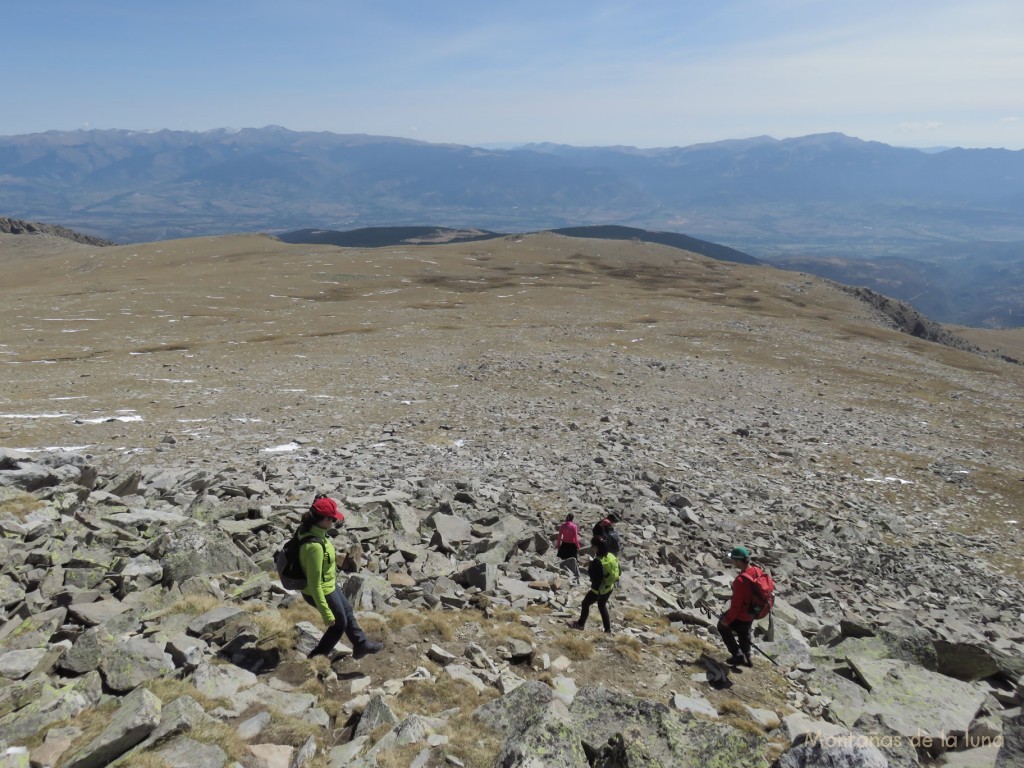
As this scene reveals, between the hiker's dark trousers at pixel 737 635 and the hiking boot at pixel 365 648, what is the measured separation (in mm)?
6488

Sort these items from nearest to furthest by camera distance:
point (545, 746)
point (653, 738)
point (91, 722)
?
point (545, 746) → point (91, 722) → point (653, 738)

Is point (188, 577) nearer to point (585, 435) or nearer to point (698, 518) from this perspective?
point (698, 518)

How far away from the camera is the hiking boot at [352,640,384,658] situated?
10.1m

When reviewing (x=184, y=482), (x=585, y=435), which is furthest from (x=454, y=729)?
(x=585, y=435)

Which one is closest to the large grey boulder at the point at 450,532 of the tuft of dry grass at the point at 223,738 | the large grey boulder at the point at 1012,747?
the tuft of dry grass at the point at 223,738

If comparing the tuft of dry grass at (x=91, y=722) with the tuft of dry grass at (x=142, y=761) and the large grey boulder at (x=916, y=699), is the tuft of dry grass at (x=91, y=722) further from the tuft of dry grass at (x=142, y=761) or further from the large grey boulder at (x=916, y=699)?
the large grey boulder at (x=916, y=699)

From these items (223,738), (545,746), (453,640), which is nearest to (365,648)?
(453,640)

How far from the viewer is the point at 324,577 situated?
31.9 ft

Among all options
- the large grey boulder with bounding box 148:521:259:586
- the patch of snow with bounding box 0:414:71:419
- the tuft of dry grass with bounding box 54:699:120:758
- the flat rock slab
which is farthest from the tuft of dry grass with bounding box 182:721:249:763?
the patch of snow with bounding box 0:414:71:419

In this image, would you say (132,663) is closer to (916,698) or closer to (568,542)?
(568,542)

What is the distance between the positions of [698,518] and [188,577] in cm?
1590

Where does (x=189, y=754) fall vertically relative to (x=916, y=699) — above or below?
above

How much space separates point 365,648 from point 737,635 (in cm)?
712

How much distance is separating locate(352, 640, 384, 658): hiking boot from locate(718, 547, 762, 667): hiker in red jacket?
21.3 ft
